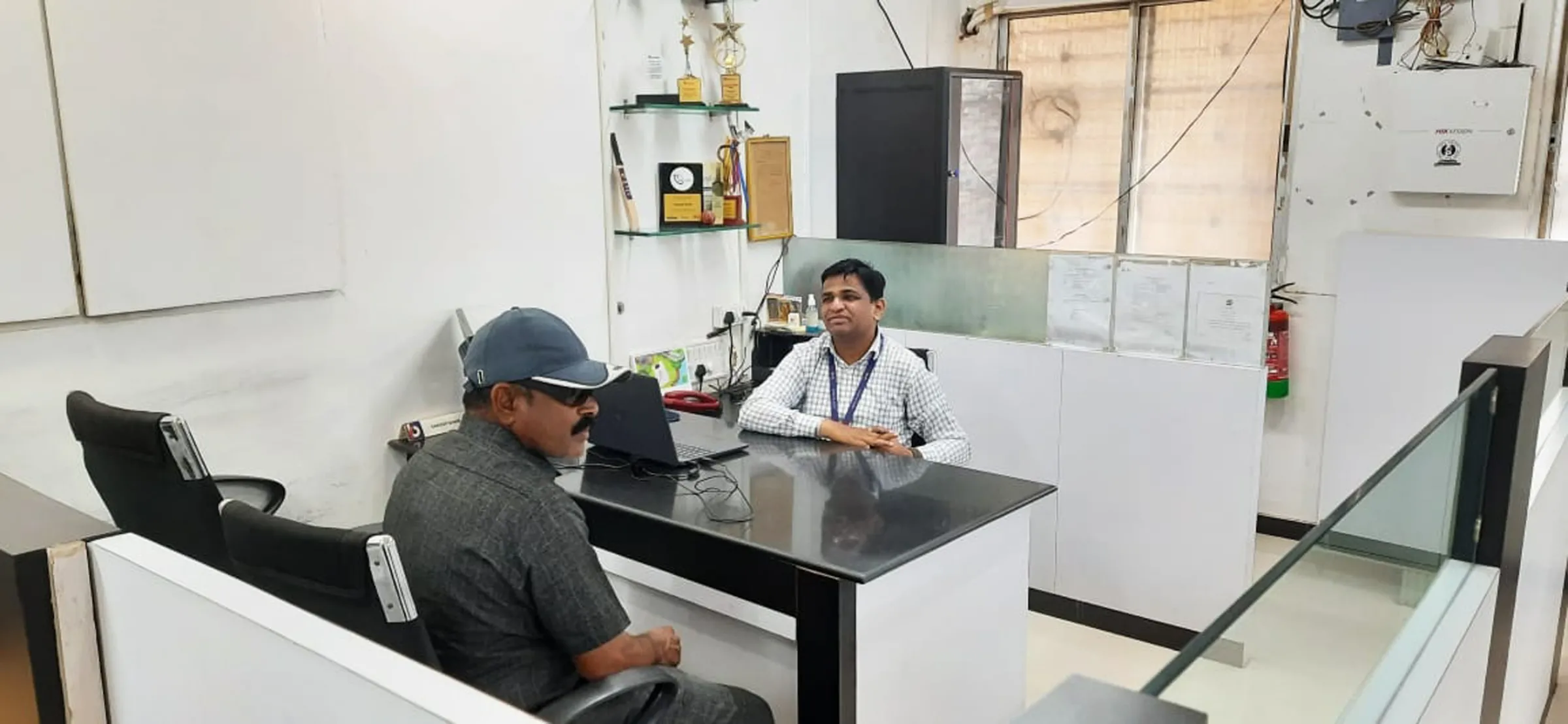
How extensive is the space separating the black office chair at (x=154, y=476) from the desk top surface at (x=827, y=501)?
79 cm

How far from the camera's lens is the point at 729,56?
3.95 meters

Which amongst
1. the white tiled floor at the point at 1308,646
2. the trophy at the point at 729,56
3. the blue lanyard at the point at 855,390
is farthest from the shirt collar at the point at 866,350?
the white tiled floor at the point at 1308,646

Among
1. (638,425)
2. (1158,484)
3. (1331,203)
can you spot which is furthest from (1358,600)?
(1331,203)

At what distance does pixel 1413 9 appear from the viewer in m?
4.00

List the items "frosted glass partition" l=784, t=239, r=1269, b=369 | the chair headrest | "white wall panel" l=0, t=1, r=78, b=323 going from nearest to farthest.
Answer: the chair headrest < "white wall panel" l=0, t=1, r=78, b=323 < "frosted glass partition" l=784, t=239, r=1269, b=369

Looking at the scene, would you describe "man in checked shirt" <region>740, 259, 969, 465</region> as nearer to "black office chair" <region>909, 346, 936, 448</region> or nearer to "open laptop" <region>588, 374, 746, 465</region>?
"black office chair" <region>909, 346, 936, 448</region>

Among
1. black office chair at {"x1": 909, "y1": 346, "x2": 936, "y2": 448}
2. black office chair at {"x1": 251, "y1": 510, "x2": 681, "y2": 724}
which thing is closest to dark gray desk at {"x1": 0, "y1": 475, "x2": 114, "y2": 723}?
black office chair at {"x1": 251, "y1": 510, "x2": 681, "y2": 724}

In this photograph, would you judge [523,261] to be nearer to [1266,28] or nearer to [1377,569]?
[1377,569]

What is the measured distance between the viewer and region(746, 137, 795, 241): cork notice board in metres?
4.04

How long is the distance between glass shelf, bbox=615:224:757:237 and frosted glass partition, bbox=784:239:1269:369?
0.43 metres

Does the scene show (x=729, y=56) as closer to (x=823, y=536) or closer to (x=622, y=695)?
(x=823, y=536)

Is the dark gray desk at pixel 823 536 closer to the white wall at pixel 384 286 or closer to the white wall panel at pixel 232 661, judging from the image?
the white wall at pixel 384 286

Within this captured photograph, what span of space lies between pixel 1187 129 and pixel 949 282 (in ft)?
5.41

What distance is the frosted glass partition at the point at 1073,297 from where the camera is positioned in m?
3.32
